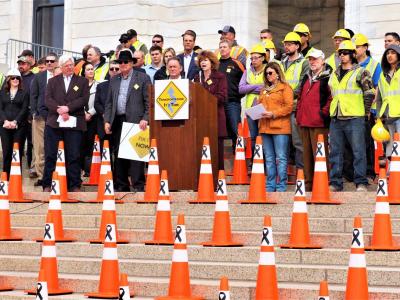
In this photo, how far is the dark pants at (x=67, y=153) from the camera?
15766 millimetres

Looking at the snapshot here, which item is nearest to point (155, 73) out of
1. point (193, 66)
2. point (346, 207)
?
point (193, 66)

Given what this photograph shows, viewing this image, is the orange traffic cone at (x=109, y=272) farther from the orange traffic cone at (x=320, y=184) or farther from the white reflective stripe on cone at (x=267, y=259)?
the orange traffic cone at (x=320, y=184)

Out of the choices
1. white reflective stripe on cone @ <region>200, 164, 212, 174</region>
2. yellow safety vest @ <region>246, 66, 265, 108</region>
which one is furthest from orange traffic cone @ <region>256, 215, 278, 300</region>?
yellow safety vest @ <region>246, 66, 265, 108</region>

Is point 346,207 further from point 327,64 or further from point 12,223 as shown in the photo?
point 12,223

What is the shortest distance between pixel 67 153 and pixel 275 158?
10.4 feet

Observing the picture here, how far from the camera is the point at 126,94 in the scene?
15.8m

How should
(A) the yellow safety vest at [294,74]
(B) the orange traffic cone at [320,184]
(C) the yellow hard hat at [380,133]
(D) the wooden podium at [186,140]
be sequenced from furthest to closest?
1. (A) the yellow safety vest at [294,74]
2. (D) the wooden podium at [186,140]
3. (C) the yellow hard hat at [380,133]
4. (B) the orange traffic cone at [320,184]

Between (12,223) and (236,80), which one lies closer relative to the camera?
(12,223)

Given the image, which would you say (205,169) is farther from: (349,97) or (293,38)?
(293,38)

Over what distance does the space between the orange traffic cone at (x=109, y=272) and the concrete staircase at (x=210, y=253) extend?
30 cm

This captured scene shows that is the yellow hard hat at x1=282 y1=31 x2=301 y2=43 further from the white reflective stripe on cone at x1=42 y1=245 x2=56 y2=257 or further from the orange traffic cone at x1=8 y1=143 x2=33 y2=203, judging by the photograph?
the white reflective stripe on cone at x1=42 y1=245 x2=56 y2=257

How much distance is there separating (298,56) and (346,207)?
387 centimetres

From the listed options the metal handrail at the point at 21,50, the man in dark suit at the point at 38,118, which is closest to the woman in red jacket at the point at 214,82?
the man in dark suit at the point at 38,118

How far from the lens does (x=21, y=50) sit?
86.7 feet
